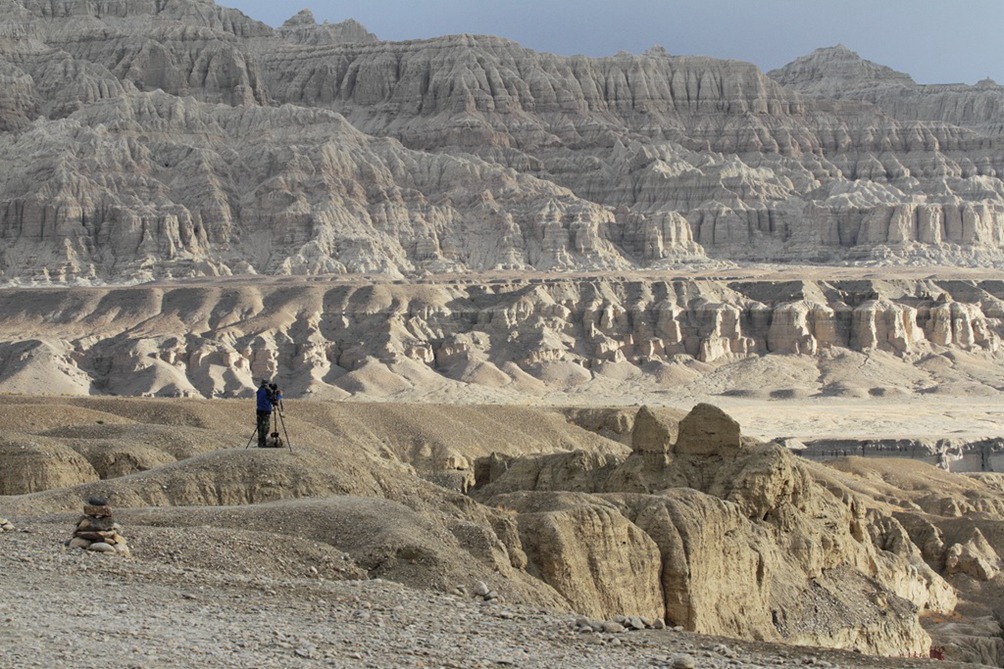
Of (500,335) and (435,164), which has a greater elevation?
(435,164)

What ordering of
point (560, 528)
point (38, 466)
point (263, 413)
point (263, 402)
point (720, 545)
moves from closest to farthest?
point (560, 528) < point (720, 545) < point (263, 402) < point (263, 413) < point (38, 466)

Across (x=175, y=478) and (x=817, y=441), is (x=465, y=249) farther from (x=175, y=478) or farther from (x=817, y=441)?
(x=175, y=478)

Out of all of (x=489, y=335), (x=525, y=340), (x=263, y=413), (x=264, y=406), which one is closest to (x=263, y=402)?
(x=264, y=406)

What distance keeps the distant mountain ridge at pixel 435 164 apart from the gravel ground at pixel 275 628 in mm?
119379

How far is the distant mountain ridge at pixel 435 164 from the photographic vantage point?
5709 inches

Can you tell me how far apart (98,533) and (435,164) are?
14571 centimetres

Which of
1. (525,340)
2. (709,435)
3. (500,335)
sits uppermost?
(709,435)

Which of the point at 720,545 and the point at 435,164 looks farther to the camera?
the point at 435,164

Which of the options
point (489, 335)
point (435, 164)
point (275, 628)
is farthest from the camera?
point (435, 164)

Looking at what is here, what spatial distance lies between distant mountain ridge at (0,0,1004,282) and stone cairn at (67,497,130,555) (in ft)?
386

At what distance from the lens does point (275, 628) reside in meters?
17.6

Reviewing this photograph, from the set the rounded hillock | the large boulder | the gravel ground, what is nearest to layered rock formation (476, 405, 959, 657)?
the large boulder

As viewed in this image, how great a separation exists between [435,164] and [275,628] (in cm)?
14941

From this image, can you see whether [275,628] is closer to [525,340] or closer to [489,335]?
[525,340]
